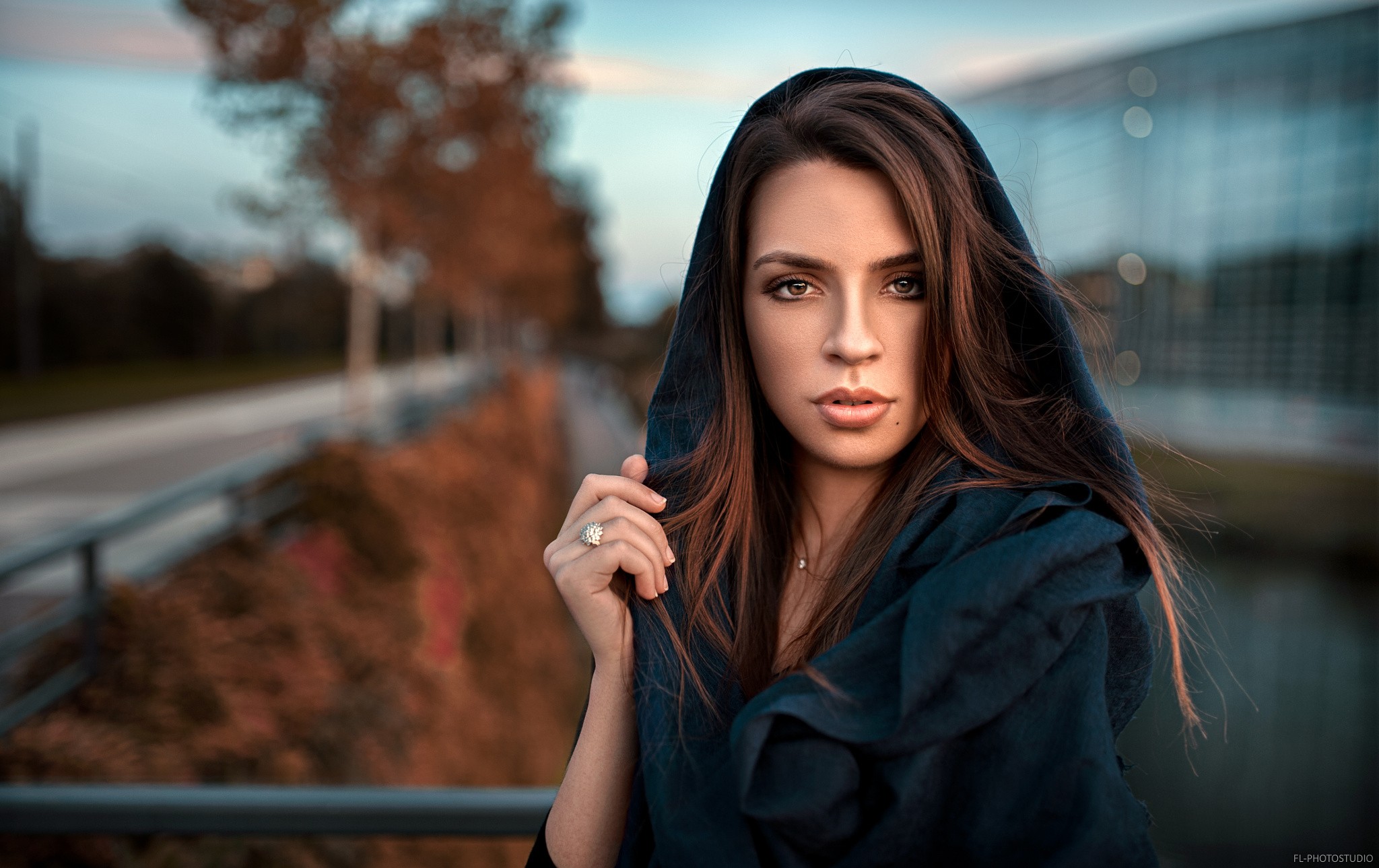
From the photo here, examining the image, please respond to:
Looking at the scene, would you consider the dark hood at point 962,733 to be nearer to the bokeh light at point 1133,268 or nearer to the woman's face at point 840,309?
the woman's face at point 840,309

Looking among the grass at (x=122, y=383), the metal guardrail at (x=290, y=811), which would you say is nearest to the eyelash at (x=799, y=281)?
the metal guardrail at (x=290, y=811)

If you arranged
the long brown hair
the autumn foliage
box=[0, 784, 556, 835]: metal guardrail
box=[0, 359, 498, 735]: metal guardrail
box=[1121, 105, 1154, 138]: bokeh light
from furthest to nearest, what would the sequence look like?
1. box=[1121, 105, 1154, 138]: bokeh light
2. the autumn foliage
3. box=[0, 359, 498, 735]: metal guardrail
4. box=[0, 784, 556, 835]: metal guardrail
5. the long brown hair

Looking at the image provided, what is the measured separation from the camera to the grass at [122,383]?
11438 millimetres

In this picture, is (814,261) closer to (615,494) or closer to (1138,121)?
(615,494)

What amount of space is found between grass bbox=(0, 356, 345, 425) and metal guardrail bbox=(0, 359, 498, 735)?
7.31 m

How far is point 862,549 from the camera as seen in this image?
1.19 m

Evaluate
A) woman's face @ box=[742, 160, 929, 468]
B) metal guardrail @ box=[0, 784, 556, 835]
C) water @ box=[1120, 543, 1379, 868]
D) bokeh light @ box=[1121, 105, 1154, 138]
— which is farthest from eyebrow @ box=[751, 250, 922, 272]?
bokeh light @ box=[1121, 105, 1154, 138]

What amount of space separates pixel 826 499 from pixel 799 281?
341 millimetres

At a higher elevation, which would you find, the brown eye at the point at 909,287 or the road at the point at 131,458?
the brown eye at the point at 909,287

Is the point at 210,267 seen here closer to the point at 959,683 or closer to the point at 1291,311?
the point at 959,683

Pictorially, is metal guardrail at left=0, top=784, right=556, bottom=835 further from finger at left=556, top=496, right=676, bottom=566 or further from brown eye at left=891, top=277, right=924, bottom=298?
brown eye at left=891, top=277, right=924, bottom=298

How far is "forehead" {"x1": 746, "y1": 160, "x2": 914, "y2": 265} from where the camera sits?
1087 millimetres

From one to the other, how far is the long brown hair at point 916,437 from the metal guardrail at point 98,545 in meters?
2.61

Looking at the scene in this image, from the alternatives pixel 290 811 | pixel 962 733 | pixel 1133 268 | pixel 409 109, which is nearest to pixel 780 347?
pixel 962 733
